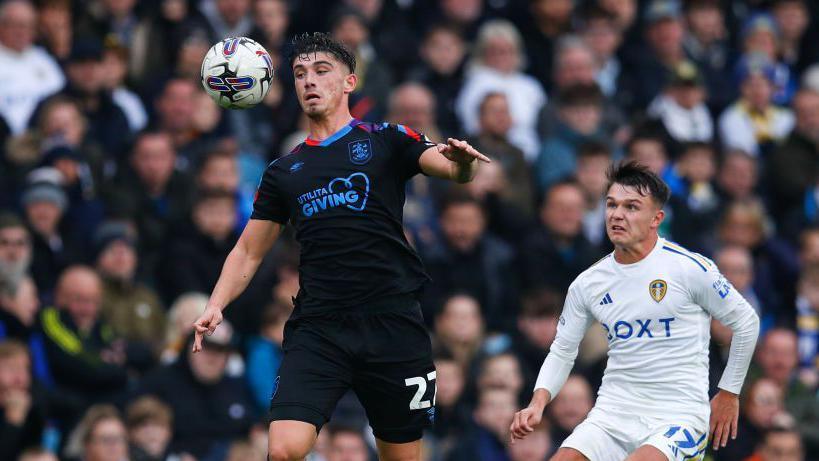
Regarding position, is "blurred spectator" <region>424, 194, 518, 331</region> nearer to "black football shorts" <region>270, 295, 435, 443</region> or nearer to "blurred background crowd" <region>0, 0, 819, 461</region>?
"blurred background crowd" <region>0, 0, 819, 461</region>

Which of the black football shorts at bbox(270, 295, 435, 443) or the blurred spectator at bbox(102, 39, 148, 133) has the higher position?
the blurred spectator at bbox(102, 39, 148, 133)

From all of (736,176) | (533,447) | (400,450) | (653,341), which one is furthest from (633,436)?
(736,176)

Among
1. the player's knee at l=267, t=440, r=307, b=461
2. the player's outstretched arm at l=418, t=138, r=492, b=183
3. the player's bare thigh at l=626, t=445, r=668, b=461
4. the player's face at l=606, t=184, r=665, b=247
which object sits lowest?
the player's bare thigh at l=626, t=445, r=668, b=461

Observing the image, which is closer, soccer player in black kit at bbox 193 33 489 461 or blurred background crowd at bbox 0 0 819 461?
soccer player in black kit at bbox 193 33 489 461

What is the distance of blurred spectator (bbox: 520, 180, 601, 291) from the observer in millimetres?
14789

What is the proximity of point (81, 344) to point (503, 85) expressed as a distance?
6051 mm

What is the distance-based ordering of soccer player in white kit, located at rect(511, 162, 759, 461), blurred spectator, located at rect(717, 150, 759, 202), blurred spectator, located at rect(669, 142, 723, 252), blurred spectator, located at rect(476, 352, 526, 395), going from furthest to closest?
blurred spectator, located at rect(717, 150, 759, 202)
blurred spectator, located at rect(669, 142, 723, 252)
blurred spectator, located at rect(476, 352, 526, 395)
soccer player in white kit, located at rect(511, 162, 759, 461)

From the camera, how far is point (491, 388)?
13.4 metres

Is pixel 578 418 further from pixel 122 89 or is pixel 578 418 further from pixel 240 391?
pixel 122 89

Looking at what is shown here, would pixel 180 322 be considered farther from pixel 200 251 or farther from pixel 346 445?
pixel 346 445

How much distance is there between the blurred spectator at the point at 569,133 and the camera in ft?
52.7

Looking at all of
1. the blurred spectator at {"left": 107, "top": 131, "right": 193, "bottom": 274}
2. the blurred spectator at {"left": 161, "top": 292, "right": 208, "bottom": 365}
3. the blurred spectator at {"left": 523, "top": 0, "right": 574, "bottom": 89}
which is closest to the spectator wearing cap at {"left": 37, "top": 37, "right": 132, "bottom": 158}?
the blurred spectator at {"left": 107, "top": 131, "right": 193, "bottom": 274}

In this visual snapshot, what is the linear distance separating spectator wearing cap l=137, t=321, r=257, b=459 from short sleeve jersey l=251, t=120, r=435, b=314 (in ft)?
12.3

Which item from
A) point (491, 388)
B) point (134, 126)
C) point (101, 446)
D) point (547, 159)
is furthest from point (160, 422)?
point (547, 159)
